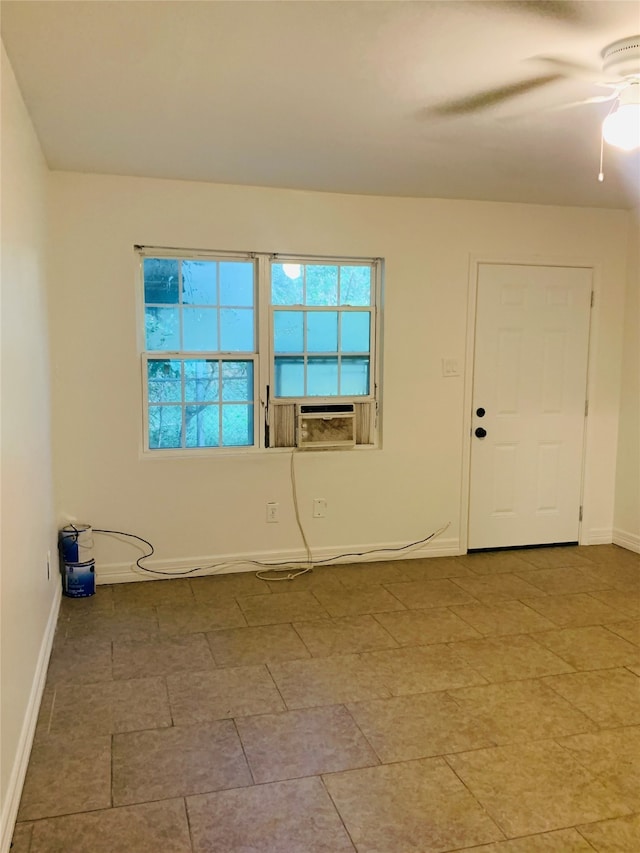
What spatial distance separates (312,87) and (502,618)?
8.91 feet

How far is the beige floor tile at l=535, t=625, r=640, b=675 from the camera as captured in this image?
313cm

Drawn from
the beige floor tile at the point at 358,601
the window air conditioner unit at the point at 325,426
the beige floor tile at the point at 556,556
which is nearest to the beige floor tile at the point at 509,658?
the beige floor tile at the point at 358,601

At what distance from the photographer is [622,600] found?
390 cm

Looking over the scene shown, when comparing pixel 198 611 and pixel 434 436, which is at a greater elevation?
pixel 434 436

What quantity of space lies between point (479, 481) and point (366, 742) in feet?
8.42

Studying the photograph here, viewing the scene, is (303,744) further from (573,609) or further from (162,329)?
(162,329)

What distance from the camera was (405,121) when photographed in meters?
2.87

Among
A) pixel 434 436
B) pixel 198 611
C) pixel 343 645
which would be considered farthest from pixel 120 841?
pixel 434 436

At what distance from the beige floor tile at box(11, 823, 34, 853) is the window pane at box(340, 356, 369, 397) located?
9.91 feet

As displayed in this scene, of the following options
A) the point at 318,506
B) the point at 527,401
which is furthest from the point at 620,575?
the point at 318,506

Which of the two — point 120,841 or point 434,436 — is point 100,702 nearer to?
point 120,841

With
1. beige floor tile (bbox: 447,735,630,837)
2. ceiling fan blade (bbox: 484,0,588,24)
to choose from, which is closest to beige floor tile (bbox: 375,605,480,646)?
beige floor tile (bbox: 447,735,630,837)

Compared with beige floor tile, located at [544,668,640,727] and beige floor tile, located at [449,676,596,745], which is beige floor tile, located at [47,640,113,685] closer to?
beige floor tile, located at [449,676,596,745]

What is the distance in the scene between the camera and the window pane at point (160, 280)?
4.07 meters
